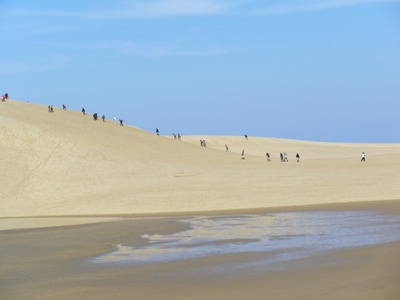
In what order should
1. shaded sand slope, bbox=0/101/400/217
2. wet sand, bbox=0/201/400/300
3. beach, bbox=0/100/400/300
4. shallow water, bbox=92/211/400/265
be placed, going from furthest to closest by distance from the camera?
shaded sand slope, bbox=0/101/400/217 < shallow water, bbox=92/211/400/265 < beach, bbox=0/100/400/300 < wet sand, bbox=0/201/400/300

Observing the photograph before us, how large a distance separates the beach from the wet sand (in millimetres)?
30

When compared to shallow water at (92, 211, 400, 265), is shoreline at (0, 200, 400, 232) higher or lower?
higher

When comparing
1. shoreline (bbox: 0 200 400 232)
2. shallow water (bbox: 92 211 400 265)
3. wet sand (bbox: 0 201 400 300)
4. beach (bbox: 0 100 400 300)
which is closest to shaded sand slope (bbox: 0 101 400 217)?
beach (bbox: 0 100 400 300)

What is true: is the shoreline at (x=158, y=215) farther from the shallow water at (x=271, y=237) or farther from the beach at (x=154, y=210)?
the shallow water at (x=271, y=237)

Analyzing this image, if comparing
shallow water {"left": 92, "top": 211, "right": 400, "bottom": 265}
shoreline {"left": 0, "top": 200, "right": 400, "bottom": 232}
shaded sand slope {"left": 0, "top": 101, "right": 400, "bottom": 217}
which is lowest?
shallow water {"left": 92, "top": 211, "right": 400, "bottom": 265}

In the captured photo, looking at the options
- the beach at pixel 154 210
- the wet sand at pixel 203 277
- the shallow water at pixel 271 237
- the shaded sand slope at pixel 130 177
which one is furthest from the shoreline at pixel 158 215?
the wet sand at pixel 203 277

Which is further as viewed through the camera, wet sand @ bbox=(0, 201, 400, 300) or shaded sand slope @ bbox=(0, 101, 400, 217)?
A: shaded sand slope @ bbox=(0, 101, 400, 217)

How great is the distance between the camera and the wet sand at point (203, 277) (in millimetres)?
11659

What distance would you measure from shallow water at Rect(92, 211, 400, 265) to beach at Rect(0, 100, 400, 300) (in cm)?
18

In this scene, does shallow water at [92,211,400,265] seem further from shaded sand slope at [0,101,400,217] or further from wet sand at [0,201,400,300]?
shaded sand slope at [0,101,400,217]

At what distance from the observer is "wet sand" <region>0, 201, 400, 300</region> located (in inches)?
459

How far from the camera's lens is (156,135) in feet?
182

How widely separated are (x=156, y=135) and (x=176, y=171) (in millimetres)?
17197

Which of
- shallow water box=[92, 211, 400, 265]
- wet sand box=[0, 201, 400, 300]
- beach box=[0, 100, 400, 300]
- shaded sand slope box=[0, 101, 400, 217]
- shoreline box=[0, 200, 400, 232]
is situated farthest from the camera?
shaded sand slope box=[0, 101, 400, 217]
